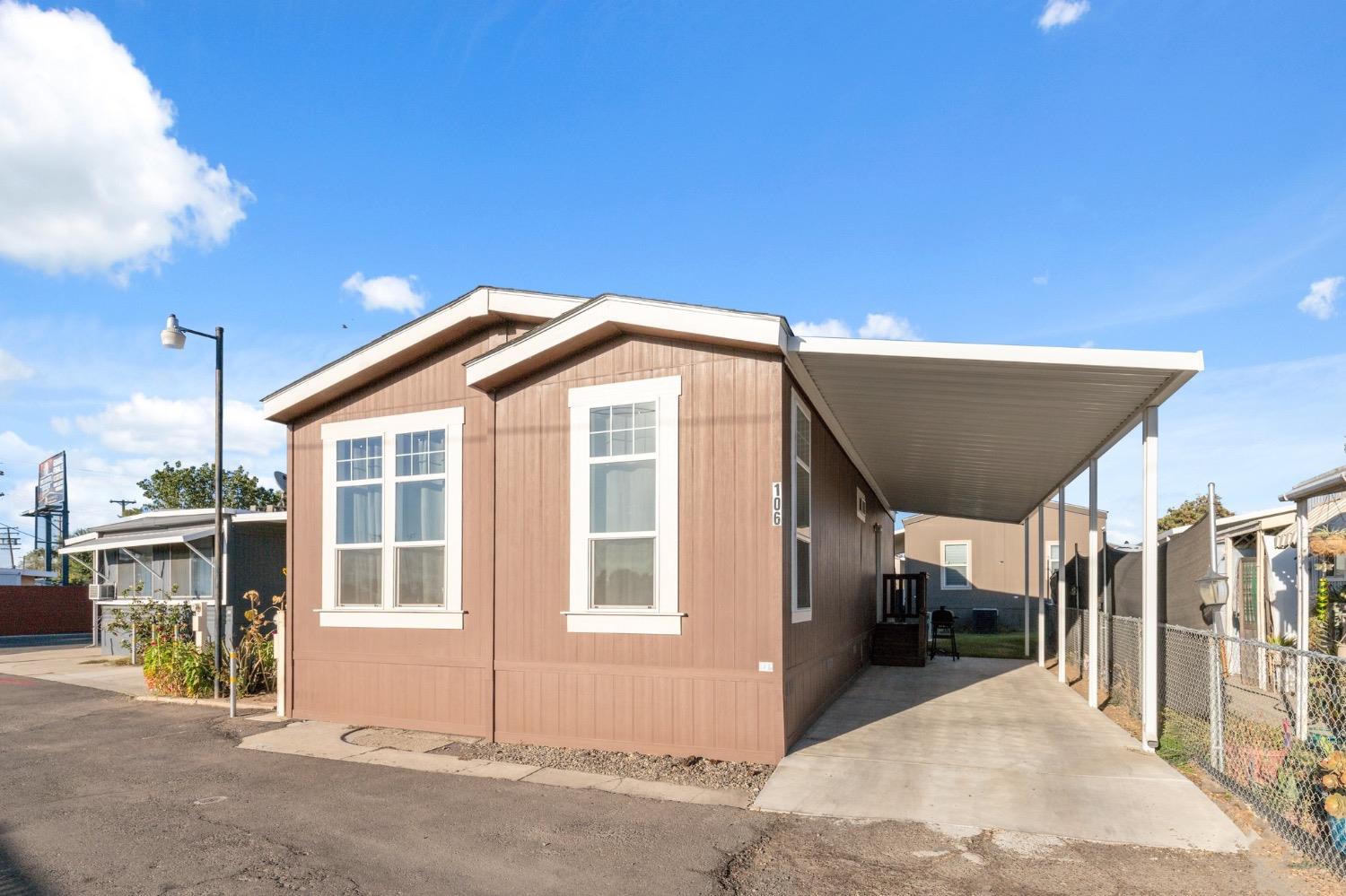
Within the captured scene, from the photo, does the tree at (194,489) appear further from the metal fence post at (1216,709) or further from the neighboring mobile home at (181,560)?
the metal fence post at (1216,709)

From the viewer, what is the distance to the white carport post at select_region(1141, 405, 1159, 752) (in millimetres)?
7438

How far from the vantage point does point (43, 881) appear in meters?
A: 4.72

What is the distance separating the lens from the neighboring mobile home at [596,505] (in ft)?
23.7

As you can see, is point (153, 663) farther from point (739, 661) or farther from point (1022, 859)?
point (1022, 859)

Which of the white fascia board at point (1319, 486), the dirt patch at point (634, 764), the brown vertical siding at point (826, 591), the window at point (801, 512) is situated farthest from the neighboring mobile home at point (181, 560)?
the white fascia board at point (1319, 486)

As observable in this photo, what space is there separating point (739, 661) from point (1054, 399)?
3688 mm

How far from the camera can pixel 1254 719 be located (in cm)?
845

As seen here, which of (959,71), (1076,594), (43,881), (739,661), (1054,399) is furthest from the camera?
(1076,594)

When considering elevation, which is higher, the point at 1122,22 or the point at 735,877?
the point at 1122,22

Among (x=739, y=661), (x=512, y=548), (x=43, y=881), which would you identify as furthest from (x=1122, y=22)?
(x=43, y=881)

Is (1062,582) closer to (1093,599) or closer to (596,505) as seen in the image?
(1093,599)

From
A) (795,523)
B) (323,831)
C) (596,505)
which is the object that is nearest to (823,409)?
(795,523)

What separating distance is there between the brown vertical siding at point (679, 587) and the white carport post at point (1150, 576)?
3249 millimetres

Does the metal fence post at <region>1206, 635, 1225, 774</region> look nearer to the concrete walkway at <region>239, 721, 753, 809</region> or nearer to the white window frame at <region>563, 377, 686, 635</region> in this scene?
the concrete walkway at <region>239, 721, 753, 809</region>
